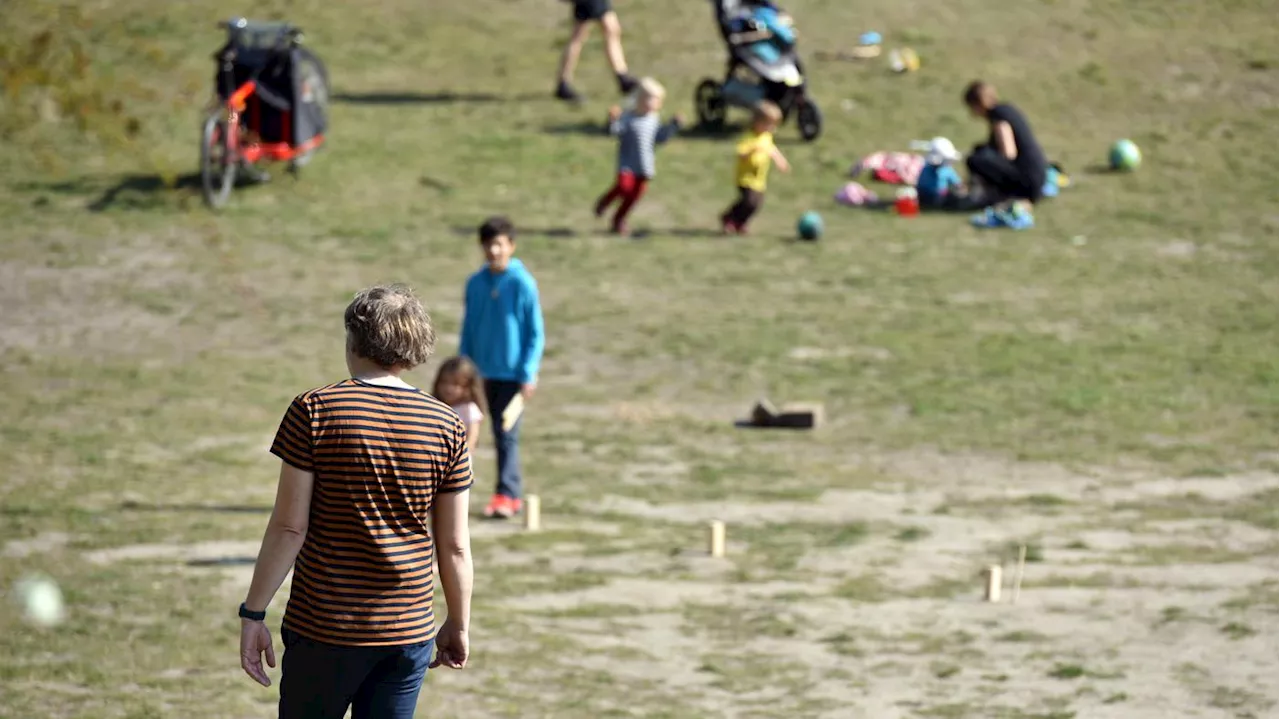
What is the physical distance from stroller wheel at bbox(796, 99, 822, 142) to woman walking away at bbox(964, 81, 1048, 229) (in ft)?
7.67

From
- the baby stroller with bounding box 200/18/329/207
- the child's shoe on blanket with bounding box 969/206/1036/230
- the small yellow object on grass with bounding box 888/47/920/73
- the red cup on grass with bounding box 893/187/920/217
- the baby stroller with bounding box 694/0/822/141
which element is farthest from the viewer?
the small yellow object on grass with bounding box 888/47/920/73

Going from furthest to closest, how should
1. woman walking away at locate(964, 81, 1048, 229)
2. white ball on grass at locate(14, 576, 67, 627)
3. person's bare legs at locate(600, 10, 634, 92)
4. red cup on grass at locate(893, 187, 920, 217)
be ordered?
1. person's bare legs at locate(600, 10, 634, 92)
2. red cup on grass at locate(893, 187, 920, 217)
3. woman walking away at locate(964, 81, 1048, 229)
4. white ball on grass at locate(14, 576, 67, 627)

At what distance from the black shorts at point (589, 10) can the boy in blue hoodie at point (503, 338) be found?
35.6ft

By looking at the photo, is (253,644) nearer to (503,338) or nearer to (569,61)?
(503,338)

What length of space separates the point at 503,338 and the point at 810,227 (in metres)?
7.26

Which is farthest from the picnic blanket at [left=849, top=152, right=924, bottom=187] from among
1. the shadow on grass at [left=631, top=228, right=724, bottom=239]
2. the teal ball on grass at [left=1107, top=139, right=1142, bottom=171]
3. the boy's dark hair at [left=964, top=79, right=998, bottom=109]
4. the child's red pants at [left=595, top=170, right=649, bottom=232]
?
the child's red pants at [left=595, top=170, right=649, bottom=232]

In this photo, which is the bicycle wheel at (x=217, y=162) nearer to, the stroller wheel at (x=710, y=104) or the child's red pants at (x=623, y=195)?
the child's red pants at (x=623, y=195)

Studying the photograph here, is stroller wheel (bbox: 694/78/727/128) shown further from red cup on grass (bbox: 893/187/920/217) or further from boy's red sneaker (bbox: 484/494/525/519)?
boy's red sneaker (bbox: 484/494/525/519)

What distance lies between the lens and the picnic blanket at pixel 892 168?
18.3 meters

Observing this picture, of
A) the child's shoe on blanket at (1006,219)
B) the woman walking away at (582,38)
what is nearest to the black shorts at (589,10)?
the woman walking away at (582,38)

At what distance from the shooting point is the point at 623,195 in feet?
54.6

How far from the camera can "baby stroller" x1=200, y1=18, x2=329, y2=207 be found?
1694 centimetres

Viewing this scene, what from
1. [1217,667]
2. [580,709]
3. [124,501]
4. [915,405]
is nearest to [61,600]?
[124,501]

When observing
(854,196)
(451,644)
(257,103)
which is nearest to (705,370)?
(854,196)
